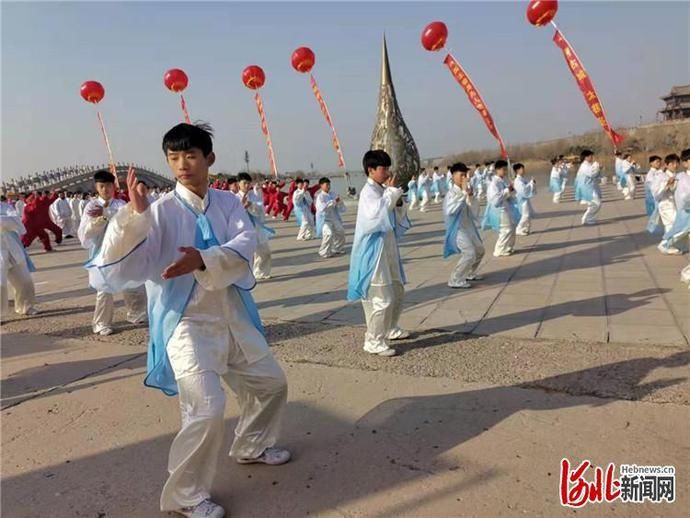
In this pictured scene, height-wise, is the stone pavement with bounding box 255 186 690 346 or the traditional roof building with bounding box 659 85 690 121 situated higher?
the traditional roof building with bounding box 659 85 690 121

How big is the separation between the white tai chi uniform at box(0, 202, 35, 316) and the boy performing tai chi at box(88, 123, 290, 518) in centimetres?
523

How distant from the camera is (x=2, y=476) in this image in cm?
279

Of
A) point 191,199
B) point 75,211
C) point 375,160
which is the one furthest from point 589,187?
point 75,211

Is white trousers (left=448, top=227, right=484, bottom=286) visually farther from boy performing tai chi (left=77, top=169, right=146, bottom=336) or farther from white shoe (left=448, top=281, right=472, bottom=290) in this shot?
boy performing tai chi (left=77, top=169, right=146, bottom=336)

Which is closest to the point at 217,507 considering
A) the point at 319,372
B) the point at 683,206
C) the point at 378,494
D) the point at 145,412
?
the point at 378,494

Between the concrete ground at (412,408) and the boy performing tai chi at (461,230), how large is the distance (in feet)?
1.23

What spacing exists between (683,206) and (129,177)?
6939 mm

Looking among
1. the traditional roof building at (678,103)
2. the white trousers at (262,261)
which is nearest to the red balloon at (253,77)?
the white trousers at (262,261)

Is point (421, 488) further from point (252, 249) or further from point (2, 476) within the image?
point (2, 476)

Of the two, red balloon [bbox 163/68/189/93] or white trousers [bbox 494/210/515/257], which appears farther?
red balloon [bbox 163/68/189/93]

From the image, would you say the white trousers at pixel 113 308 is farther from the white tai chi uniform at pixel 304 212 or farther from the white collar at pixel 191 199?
the white tai chi uniform at pixel 304 212

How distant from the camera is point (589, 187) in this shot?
12.3 meters

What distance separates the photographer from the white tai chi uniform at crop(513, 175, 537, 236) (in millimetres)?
10680

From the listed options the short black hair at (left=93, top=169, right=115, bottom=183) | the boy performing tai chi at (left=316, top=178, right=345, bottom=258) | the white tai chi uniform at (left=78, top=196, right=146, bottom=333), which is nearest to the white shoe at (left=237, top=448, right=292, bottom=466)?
the white tai chi uniform at (left=78, top=196, right=146, bottom=333)
